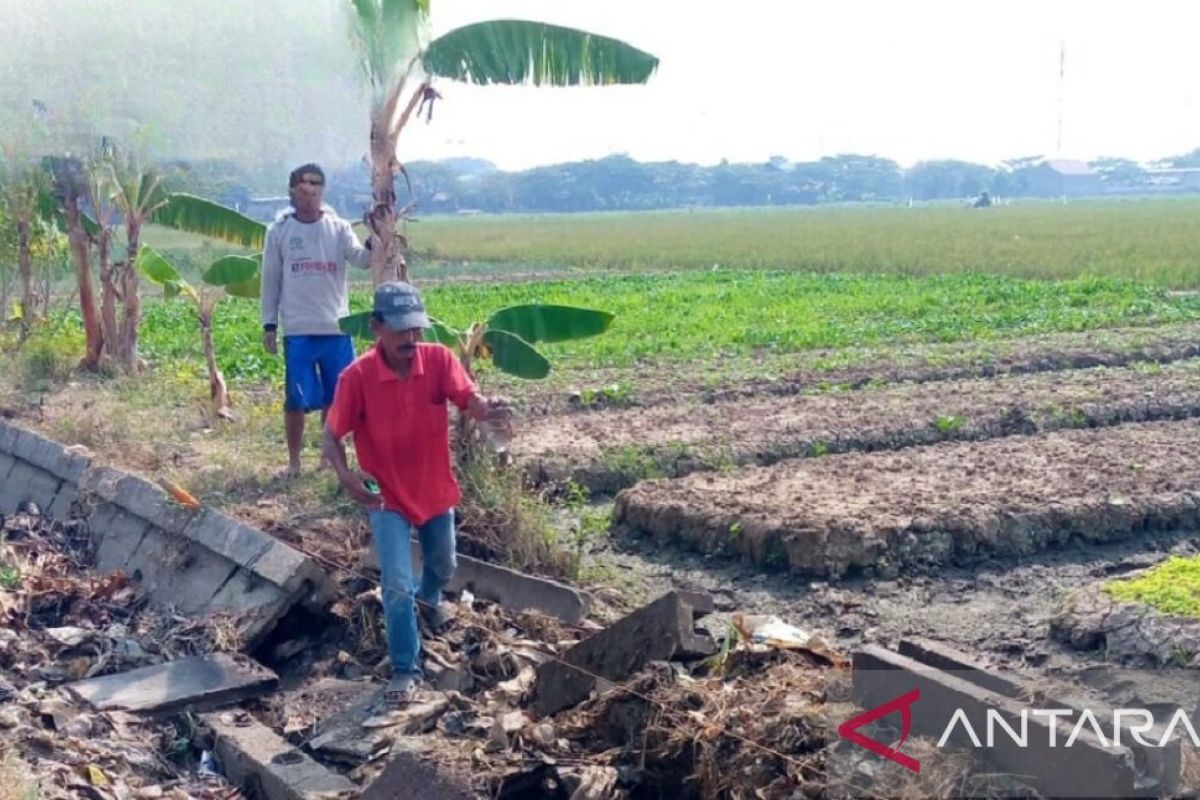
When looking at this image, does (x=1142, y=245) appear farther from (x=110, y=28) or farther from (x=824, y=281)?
(x=110, y=28)

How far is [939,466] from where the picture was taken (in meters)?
9.35

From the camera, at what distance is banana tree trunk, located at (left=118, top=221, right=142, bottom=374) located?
14.4m

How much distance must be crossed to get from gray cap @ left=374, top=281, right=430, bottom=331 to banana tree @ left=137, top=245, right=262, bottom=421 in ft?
17.8

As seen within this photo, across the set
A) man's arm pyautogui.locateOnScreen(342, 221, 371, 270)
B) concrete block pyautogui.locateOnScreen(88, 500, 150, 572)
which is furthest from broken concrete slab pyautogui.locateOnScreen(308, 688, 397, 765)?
man's arm pyautogui.locateOnScreen(342, 221, 371, 270)

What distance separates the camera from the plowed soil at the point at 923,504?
7723 millimetres

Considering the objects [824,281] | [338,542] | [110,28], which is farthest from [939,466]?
[824,281]

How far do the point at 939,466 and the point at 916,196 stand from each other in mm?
169683

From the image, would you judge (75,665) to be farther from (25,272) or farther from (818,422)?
(25,272)

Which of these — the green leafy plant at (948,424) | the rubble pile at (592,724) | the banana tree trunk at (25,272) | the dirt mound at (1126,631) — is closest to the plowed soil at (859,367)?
the green leafy plant at (948,424)

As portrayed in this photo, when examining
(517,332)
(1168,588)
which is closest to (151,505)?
(517,332)

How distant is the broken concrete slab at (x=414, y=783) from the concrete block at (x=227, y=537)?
2765 mm

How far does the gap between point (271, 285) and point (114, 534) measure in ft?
6.30

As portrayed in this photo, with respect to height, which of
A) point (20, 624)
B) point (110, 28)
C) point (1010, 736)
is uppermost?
point (110, 28)

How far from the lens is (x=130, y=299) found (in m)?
14.9
